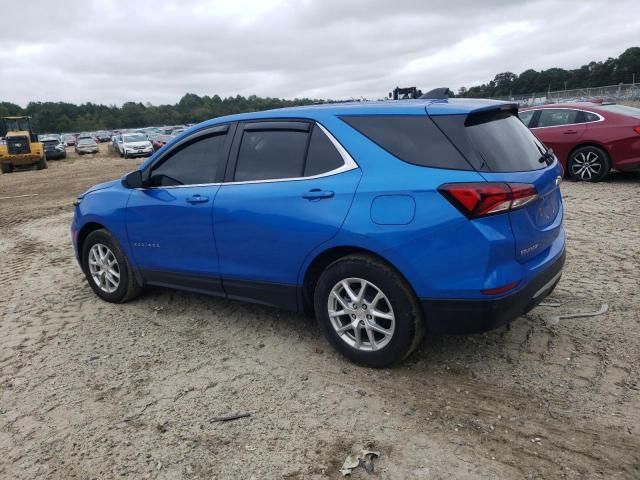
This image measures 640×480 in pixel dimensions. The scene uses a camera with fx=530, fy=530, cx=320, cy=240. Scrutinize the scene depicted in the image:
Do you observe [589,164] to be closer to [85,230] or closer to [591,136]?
[591,136]

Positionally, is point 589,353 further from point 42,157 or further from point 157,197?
point 42,157

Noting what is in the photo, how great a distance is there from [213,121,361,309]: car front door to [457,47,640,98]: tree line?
234 feet

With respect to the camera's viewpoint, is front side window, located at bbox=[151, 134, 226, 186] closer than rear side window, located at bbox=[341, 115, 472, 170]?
No

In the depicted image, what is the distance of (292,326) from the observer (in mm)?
4359

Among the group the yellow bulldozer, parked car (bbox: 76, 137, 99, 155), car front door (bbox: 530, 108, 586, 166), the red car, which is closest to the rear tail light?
the red car

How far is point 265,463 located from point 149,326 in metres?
2.23

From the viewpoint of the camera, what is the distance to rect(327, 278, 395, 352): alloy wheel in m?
3.38

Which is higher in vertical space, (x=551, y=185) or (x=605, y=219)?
(x=551, y=185)

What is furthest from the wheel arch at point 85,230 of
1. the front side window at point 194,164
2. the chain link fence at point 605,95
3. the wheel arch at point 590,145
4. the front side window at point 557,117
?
the chain link fence at point 605,95

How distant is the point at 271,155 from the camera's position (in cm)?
389

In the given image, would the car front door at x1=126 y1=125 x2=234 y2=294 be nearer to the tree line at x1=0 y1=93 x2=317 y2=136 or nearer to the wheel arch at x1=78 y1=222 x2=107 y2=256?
the wheel arch at x1=78 y1=222 x2=107 y2=256

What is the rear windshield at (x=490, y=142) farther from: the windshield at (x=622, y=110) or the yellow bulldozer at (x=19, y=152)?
the yellow bulldozer at (x=19, y=152)

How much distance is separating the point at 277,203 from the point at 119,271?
2106mm

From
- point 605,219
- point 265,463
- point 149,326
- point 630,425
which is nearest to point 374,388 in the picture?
point 265,463
